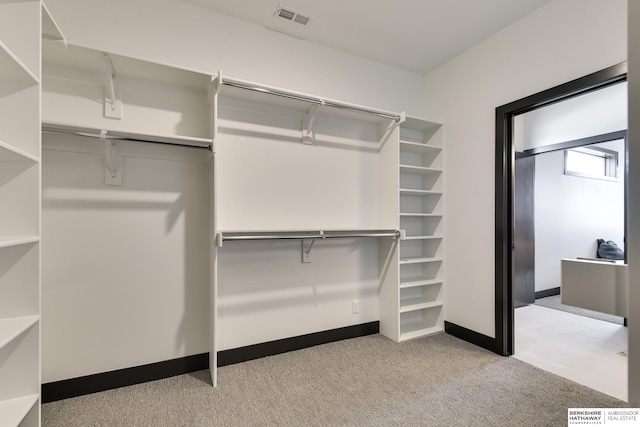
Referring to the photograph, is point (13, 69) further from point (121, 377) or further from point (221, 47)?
point (121, 377)

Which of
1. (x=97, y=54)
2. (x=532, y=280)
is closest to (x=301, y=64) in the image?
(x=97, y=54)

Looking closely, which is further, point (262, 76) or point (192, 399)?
point (262, 76)

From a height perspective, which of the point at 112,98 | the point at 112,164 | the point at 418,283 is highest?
the point at 112,98

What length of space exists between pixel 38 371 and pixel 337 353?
6.24 feet

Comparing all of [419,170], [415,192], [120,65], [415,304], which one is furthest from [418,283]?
[120,65]

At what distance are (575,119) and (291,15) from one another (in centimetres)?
336

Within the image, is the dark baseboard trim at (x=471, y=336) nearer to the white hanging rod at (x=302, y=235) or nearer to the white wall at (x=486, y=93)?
the white wall at (x=486, y=93)

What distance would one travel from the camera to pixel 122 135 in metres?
1.81

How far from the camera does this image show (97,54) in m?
1.77

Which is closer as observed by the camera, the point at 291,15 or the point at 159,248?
the point at 159,248

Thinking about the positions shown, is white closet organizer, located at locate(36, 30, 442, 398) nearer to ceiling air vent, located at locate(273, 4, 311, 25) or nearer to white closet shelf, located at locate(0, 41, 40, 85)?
white closet shelf, located at locate(0, 41, 40, 85)

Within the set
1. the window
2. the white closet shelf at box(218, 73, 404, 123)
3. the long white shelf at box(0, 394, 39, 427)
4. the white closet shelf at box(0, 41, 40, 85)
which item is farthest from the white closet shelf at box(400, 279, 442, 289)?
the window

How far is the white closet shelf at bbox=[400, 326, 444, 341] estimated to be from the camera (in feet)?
9.31

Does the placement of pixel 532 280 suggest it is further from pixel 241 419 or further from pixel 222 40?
pixel 222 40
